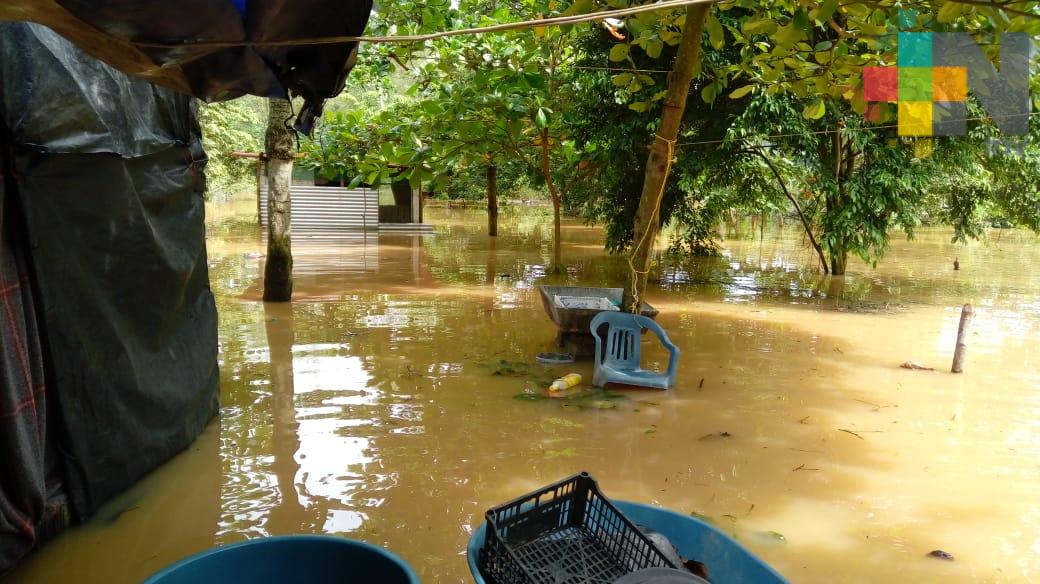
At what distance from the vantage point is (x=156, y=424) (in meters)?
4.13

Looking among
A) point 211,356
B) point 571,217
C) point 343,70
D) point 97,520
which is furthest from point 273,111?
point 571,217

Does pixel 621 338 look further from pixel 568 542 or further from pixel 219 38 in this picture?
pixel 219 38

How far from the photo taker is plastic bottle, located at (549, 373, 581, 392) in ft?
20.2

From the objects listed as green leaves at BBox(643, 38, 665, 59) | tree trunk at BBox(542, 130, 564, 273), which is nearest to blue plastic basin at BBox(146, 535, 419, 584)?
green leaves at BBox(643, 38, 665, 59)

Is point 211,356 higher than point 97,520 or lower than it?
higher

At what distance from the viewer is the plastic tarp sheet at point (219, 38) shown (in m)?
1.97

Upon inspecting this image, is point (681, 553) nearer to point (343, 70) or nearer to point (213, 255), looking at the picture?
point (343, 70)

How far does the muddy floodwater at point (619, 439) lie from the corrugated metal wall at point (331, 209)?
10727 mm

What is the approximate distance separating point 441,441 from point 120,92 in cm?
288

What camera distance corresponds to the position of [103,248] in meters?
3.64

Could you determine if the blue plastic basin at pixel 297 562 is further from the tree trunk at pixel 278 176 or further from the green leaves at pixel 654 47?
the tree trunk at pixel 278 176

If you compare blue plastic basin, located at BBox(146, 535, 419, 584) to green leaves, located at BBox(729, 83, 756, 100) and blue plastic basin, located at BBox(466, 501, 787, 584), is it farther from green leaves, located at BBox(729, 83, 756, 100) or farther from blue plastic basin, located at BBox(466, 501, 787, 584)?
green leaves, located at BBox(729, 83, 756, 100)

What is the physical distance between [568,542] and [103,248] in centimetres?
282

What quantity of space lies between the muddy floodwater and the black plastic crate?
1.34ft
